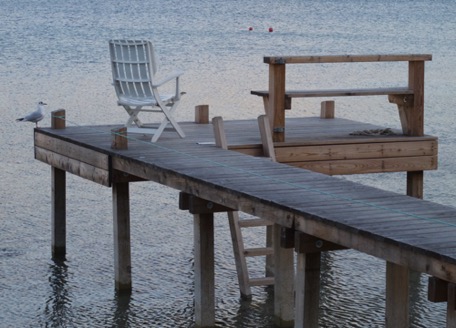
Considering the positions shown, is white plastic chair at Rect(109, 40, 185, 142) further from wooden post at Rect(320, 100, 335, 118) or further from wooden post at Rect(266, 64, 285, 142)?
wooden post at Rect(320, 100, 335, 118)

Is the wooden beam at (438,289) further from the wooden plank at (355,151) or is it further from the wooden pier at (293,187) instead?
the wooden plank at (355,151)

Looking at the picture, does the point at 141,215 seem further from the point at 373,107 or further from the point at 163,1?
the point at 163,1

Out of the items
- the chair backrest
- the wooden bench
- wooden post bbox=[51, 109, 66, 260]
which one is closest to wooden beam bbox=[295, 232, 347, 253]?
the wooden bench

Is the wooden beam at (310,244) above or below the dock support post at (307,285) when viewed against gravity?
above

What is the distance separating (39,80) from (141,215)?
57.6 ft

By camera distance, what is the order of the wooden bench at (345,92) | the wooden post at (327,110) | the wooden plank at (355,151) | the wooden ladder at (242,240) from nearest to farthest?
the wooden ladder at (242,240)
the wooden bench at (345,92)
the wooden plank at (355,151)
the wooden post at (327,110)

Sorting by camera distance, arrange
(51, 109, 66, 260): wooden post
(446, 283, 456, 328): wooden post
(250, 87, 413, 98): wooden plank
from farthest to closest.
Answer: (51, 109, 66, 260): wooden post < (250, 87, 413, 98): wooden plank < (446, 283, 456, 328): wooden post

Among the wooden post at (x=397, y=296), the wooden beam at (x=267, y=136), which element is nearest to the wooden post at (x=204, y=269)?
the wooden beam at (x=267, y=136)

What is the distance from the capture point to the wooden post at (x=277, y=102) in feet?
39.8

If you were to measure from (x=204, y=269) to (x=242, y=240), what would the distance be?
55.3 inches

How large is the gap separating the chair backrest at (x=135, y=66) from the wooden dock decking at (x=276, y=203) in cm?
52

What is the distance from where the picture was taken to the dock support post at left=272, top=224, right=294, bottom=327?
32.8 feet

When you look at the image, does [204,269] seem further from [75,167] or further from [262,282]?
[75,167]

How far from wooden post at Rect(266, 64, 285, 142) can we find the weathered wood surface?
2.63ft
